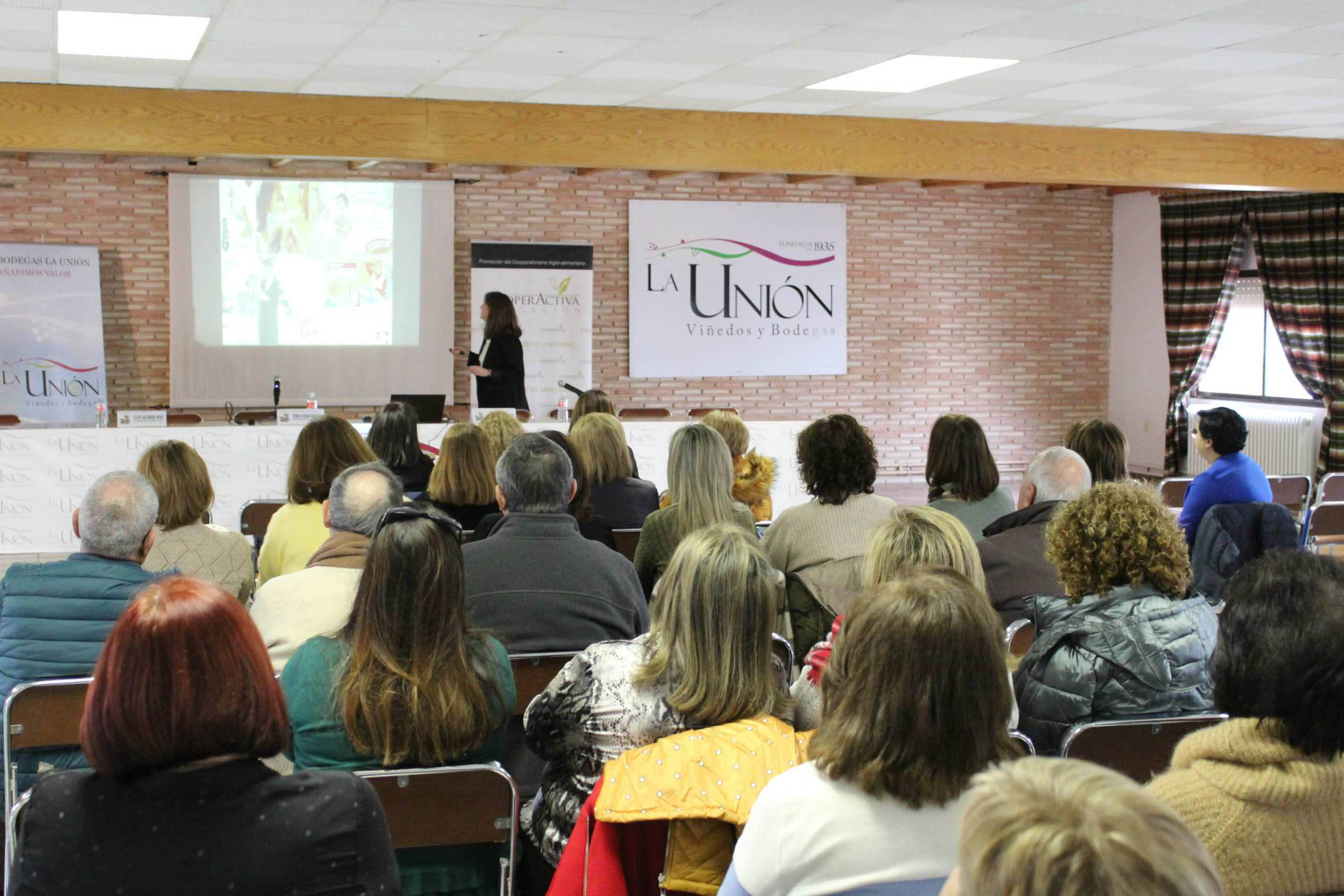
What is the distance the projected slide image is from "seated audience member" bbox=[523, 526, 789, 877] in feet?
30.4

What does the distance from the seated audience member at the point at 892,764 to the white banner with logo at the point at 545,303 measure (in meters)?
9.97

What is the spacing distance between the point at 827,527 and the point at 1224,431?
7.86 ft

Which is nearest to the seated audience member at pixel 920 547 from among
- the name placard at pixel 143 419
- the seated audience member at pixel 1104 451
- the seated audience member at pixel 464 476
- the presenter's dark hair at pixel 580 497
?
the presenter's dark hair at pixel 580 497


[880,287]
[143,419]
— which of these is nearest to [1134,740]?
[143,419]

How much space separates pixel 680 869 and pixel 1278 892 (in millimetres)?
824

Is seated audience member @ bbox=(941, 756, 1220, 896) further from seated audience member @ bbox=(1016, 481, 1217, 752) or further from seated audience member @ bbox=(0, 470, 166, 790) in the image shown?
seated audience member @ bbox=(0, 470, 166, 790)

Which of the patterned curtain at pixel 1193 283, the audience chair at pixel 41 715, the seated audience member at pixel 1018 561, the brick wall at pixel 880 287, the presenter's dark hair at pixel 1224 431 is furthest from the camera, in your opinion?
the patterned curtain at pixel 1193 283

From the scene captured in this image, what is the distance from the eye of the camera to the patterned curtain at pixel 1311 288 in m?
11.0

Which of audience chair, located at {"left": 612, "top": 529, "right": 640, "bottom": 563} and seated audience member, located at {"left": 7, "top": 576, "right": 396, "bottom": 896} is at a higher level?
seated audience member, located at {"left": 7, "top": 576, "right": 396, "bottom": 896}

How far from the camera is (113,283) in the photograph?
10.7 meters

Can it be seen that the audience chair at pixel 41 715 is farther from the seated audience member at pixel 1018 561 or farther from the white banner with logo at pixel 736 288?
the white banner with logo at pixel 736 288

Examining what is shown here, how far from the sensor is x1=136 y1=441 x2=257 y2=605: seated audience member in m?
3.81

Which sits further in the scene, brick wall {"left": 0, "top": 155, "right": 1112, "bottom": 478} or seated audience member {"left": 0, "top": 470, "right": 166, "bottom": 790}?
brick wall {"left": 0, "top": 155, "right": 1112, "bottom": 478}

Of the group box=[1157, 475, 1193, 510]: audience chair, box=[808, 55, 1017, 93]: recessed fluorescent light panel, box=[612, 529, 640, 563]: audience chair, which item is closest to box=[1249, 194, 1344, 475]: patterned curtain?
box=[1157, 475, 1193, 510]: audience chair
